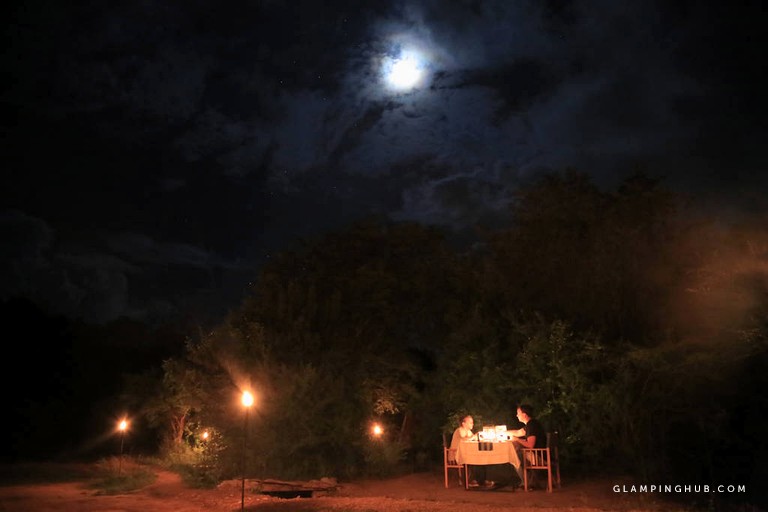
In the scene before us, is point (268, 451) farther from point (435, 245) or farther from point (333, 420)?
point (435, 245)

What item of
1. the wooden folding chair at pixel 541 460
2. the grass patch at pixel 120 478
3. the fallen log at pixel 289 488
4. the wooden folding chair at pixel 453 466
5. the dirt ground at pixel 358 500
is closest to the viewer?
the dirt ground at pixel 358 500

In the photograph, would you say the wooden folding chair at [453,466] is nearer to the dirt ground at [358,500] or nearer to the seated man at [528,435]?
the dirt ground at [358,500]

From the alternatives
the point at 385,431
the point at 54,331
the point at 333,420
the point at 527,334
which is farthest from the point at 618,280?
the point at 54,331

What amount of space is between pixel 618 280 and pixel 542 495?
5027 mm

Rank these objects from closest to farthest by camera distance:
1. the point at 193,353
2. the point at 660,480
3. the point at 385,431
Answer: the point at 660,480
the point at 193,353
the point at 385,431

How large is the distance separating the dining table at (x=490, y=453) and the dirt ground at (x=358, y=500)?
521mm

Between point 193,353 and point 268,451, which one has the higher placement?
point 193,353

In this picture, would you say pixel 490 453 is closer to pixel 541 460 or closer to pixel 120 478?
pixel 541 460

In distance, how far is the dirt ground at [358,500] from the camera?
8.71 meters

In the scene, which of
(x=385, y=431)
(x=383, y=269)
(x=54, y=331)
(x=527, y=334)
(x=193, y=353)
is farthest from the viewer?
(x=54, y=331)

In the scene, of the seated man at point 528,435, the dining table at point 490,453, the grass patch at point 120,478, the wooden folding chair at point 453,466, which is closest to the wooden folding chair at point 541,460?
the seated man at point 528,435

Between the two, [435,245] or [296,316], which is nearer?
[296,316]

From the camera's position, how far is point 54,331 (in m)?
24.6

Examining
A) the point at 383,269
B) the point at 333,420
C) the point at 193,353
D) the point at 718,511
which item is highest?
the point at 383,269
